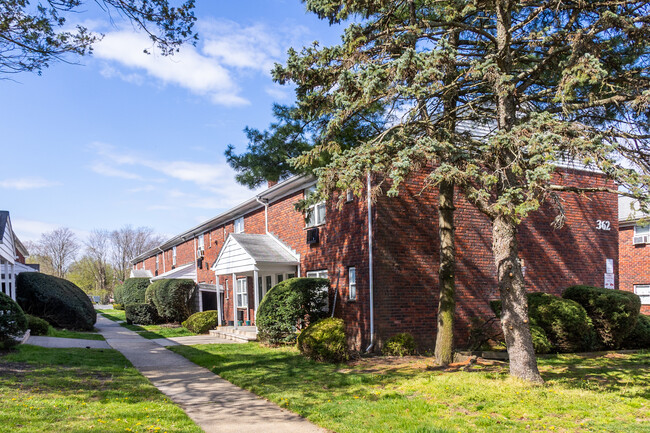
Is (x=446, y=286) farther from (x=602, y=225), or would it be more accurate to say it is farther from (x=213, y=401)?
(x=602, y=225)

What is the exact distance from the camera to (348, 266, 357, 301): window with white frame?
47.5ft

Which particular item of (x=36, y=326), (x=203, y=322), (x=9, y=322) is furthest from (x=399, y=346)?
(x=36, y=326)

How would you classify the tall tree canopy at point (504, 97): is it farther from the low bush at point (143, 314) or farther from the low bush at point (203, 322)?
the low bush at point (143, 314)

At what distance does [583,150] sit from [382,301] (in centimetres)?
708

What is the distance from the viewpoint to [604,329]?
1439cm

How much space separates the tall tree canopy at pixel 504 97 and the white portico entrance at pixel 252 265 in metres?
7.53

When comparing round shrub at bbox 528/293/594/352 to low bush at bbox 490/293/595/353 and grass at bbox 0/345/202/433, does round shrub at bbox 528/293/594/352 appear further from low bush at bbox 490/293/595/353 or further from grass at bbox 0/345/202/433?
grass at bbox 0/345/202/433

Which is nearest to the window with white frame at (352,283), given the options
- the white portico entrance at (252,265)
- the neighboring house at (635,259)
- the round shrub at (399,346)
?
the round shrub at (399,346)

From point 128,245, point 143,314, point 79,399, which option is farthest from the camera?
point 128,245

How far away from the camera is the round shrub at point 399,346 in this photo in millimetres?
13125

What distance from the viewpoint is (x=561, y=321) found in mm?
→ 13320

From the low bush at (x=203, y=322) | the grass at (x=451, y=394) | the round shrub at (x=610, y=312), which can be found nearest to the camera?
the grass at (x=451, y=394)

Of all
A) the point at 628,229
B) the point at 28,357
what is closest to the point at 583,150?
the point at 28,357

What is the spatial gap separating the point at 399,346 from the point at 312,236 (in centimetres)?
512
